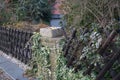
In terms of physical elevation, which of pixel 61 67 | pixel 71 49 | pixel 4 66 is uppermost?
pixel 71 49

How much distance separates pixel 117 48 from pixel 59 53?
1.27 meters

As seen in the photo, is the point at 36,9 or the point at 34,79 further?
the point at 36,9

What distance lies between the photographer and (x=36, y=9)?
38.8 feet

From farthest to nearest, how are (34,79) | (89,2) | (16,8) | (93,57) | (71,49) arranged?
1. (16,8)
2. (34,79)
3. (71,49)
4. (89,2)
5. (93,57)

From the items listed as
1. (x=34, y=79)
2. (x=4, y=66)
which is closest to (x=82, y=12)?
(x=34, y=79)

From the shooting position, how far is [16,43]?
696 cm

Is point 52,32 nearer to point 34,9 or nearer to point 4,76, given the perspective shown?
point 4,76

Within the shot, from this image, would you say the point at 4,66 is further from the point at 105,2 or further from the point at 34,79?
the point at 105,2

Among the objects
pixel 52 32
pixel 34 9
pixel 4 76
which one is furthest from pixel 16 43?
pixel 34 9

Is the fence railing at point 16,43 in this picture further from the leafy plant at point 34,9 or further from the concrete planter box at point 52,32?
the leafy plant at point 34,9

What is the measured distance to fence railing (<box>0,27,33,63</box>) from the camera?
616cm

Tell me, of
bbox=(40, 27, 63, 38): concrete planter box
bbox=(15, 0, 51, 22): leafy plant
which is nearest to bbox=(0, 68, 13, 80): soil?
bbox=(40, 27, 63, 38): concrete planter box

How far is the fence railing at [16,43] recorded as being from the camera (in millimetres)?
6156

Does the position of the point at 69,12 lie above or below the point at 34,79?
above
